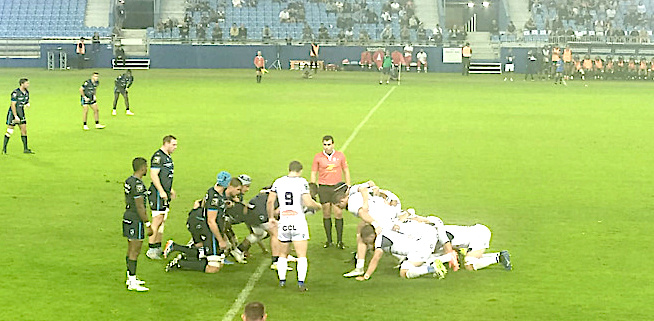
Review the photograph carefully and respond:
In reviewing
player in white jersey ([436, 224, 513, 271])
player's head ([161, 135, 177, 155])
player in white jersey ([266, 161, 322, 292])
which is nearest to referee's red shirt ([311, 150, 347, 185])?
player in white jersey ([436, 224, 513, 271])

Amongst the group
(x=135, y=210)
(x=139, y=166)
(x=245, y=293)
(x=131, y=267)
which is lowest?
(x=245, y=293)

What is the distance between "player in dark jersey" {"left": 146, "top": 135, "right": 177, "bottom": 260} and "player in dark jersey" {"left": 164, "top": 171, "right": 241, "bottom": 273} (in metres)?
0.65

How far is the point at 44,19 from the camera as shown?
7781cm

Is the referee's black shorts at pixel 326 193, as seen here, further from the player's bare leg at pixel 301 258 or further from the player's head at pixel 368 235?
the player's bare leg at pixel 301 258

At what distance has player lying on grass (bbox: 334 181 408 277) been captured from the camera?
46.4ft

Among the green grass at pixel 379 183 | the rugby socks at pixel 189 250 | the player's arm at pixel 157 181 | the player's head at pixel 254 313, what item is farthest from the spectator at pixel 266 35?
the player's head at pixel 254 313

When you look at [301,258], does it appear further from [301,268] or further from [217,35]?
[217,35]

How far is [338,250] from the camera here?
15977mm

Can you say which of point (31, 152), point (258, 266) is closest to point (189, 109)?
point (31, 152)

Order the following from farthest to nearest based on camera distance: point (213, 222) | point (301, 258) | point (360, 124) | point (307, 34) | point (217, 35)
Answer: point (307, 34) → point (217, 35) → point (360, 124) → point (213, 222) → point (301, 258)

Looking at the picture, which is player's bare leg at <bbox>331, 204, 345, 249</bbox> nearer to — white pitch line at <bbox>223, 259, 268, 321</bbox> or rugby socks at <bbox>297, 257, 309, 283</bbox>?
white pitch line at <bbox>223, 259, 268, 321</bbox>

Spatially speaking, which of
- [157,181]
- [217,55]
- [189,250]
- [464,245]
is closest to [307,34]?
[217,55]

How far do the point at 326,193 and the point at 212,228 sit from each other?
2.45m

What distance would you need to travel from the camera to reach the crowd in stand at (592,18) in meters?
75.8
